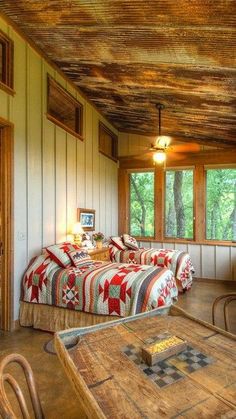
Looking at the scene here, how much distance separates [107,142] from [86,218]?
215cm

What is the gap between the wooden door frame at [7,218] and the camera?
125 inches

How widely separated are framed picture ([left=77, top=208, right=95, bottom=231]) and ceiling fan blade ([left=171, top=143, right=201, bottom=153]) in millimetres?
2393

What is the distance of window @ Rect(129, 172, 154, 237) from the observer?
6402mm

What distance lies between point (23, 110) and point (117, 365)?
10.5 ft

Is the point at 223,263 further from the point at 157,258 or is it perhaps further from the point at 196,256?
the point at 157,258

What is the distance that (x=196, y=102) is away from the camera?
155 inches

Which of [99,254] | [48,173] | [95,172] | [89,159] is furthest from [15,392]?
[95,172]

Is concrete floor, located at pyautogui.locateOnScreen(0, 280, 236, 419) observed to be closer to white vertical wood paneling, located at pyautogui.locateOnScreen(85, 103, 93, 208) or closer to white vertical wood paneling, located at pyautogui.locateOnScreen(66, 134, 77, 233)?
white vertical wood paneling, located at pyautogui.locateOnScreen(66, 134, 77, 233)

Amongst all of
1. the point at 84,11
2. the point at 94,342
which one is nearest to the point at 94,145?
the point at 84,11

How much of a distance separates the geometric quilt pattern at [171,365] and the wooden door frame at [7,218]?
7.62ft

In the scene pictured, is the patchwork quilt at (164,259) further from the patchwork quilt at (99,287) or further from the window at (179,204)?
the patchwork quilt at (99,287)

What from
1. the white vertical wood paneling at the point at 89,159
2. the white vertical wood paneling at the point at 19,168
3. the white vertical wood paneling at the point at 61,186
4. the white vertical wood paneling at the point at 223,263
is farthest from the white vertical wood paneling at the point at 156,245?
the white vertical wood paneling at the point at 19,168

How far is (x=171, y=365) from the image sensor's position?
112 centimetres

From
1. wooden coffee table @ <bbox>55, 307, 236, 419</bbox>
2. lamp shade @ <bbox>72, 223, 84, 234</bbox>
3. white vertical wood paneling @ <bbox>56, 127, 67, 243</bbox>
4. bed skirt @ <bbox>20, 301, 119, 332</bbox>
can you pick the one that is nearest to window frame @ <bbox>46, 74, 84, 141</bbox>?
white vertical wood paneling @ <bbox>56, 127, 67, 243</bbox>
